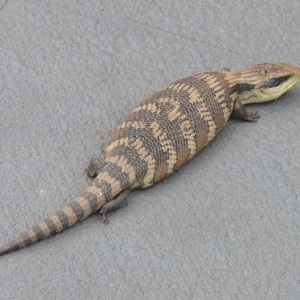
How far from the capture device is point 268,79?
495cm

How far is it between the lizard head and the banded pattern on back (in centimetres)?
21

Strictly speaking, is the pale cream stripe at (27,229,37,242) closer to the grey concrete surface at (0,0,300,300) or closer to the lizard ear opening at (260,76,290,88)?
the grey concrete surface at (0,0,300,300)

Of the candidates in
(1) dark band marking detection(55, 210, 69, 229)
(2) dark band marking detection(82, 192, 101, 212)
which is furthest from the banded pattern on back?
(1) dark band marking detection(55, 210, 69, 229)

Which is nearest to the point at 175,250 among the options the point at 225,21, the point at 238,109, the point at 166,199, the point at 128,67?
the point at 166,199

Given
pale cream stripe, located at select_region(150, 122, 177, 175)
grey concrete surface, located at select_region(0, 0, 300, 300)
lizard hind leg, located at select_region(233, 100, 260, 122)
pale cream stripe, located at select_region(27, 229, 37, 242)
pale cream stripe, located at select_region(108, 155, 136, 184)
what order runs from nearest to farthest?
pale cream stripe, located at select_region(27, 229, 37, 242)
grey concrete surface, located at select_region(0, 0, 300, 300)
pale cream stripe, located at select_region(108, 155, 136, 184)
pale cream stripe, located at select_region(150, 122, 177, 175)
lizard hind leg, located at select_region(233, 100, 260, 122)

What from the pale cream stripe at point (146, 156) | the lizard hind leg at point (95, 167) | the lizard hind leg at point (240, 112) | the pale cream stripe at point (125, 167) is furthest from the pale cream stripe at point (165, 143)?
the lizard hind leg at point (240, 112)

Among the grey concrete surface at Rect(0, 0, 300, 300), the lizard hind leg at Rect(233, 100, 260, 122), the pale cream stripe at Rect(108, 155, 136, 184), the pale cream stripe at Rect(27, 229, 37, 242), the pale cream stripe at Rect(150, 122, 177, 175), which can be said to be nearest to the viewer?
the pale cream stripe at Rect(27, 229, 37, 242)

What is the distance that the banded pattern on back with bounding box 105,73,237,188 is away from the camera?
441cm

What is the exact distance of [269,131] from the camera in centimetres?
497

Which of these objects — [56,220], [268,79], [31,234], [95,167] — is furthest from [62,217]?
[268,79]

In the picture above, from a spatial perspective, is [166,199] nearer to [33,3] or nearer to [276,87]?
[276,87]

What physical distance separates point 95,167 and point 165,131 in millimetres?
477

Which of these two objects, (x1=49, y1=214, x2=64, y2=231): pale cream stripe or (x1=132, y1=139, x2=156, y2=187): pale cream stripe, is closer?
(x1=49, y1=214, x2=64, y2=231): pale cream stripe

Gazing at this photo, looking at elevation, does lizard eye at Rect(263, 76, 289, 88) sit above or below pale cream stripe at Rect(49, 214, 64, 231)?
above
